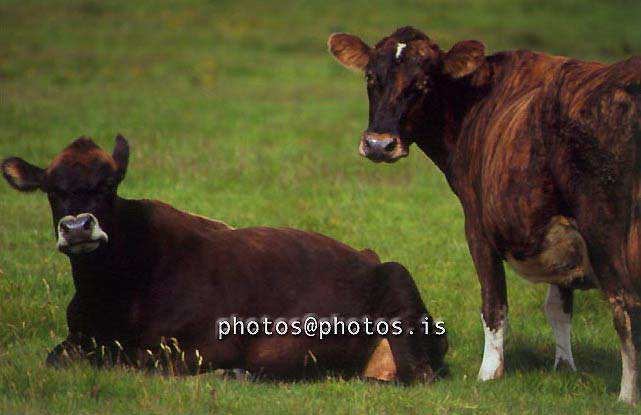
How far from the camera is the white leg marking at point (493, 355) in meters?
7.89

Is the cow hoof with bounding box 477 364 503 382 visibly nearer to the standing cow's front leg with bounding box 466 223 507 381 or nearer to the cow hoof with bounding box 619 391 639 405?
the standing cow's front leg with bounding box 466 223 507 381

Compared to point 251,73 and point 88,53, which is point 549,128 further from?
point 88,53

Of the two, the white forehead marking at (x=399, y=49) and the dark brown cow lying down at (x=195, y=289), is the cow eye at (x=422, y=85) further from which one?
the dark brown cow lying down at (x=195, y=289)

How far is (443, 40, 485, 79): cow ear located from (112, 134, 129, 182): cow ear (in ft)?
7.33

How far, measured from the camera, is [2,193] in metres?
14.1

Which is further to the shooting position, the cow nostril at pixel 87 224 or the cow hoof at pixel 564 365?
the cow hoof at pixel 564 365

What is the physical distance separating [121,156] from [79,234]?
843 mm

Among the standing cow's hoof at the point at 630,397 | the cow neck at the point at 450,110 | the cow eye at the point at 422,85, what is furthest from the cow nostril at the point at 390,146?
the standing cow's hoof at the point at 630,397

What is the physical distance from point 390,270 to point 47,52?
2039cm

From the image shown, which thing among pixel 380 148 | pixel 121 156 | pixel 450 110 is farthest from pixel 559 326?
pixel 121 156

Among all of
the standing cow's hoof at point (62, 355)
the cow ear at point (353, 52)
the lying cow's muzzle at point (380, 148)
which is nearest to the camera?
the standing cow's hoof at point (62, 355)

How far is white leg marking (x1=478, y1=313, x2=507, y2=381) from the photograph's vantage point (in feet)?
25.9

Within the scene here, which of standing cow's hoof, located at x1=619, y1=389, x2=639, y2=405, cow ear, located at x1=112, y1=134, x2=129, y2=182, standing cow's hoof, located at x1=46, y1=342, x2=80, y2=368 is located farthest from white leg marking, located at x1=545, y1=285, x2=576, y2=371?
standing cow's hoof, located at x1=46, y1=342, x2=80, y2=368

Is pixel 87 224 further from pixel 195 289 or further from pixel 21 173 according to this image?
pixel 195 289
